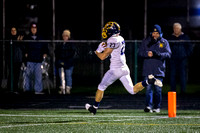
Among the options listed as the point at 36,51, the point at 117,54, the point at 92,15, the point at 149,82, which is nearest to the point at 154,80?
the point at 149,82

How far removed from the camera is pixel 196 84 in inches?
819

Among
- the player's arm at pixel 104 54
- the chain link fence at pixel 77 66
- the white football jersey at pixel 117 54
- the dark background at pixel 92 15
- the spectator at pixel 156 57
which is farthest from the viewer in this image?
the dark background at pixel 92 15

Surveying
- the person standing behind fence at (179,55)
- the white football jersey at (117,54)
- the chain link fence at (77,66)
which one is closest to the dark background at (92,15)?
the chain link fence at (77,66)

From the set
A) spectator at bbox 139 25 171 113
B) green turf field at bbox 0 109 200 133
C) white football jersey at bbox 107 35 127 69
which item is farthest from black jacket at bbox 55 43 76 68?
white football jersey at bbox 107 35 127 69

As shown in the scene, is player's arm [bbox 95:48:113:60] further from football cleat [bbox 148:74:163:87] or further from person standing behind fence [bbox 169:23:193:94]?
person standing behind fence [bbox 169:23:193:94]

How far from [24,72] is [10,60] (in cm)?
81

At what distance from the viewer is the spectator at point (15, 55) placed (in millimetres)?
18625

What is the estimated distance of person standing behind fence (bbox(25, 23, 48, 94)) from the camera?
18.1 m

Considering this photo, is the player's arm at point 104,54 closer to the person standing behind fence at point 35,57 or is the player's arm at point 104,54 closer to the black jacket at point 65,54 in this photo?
the person standing behind fence at point 35,57

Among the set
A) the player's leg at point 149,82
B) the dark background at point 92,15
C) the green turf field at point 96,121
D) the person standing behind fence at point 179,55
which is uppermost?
the dark background at point 92,15

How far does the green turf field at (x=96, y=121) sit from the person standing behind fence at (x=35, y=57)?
496 cm

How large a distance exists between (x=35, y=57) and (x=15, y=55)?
99cm

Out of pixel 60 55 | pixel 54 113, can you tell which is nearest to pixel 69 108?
pixel 54 113

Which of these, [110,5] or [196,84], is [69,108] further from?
[110,5]
